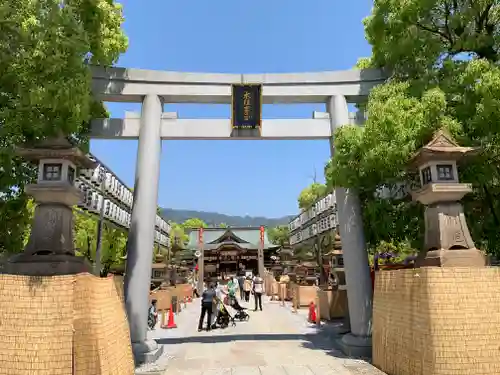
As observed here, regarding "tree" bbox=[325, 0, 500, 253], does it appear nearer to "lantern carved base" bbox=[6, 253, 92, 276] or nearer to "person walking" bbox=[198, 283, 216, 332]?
"person walking" bbox=[198, 283, 216, 332]

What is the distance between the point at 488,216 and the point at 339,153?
3579mm

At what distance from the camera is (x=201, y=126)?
9172 millimetres

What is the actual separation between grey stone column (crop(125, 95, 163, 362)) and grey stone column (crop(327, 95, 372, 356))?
14.6 ft

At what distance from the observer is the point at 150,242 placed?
8391 millimetres

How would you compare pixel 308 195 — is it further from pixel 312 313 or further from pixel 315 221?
pixel 312 313

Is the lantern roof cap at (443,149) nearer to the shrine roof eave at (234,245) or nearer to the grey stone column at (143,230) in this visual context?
the grey stone column at (143,230)

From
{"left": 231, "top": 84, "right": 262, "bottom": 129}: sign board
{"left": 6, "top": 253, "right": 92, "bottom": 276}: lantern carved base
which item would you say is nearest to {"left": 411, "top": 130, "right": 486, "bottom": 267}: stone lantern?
{"left": 231, "top": 84, "right": 262, "bottom": 129}: sign board

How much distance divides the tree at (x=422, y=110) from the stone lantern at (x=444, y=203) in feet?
1.44

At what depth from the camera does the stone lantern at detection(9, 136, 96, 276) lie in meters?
5.55

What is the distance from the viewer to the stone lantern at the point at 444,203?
19.8ft

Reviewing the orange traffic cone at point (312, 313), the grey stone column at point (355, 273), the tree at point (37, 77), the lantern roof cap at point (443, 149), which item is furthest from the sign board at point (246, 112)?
the orange traffic cone at point (312, 313)

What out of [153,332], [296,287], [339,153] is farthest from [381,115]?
[296,287]

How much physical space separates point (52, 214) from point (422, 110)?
6.76 meters

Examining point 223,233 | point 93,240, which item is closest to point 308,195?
point 223,233
